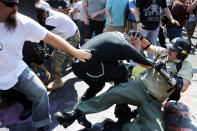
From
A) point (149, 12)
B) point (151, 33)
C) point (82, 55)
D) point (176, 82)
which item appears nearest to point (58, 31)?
point (82, 55)

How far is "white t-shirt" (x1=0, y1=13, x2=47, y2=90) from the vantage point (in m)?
2.25

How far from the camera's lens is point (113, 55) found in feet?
9.40

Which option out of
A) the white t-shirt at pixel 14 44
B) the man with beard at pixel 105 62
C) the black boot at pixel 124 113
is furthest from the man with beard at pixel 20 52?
the black boot at pixel 124 113

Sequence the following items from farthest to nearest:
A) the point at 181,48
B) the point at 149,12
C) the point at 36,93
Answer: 1. the point at 149,12
2. the point at 181,48
3. the point at 36,93

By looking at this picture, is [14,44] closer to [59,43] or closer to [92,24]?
[59,43]

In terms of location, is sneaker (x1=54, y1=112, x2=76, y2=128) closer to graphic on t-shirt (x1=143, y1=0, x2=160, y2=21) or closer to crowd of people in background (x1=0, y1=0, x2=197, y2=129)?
crowd of people in background (x1=0, y1=0, x2=197, y2=129)

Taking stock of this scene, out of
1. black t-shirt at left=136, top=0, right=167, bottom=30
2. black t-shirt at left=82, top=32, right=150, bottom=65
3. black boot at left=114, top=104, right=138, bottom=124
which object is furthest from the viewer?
black t-shirt at left=136, top=0, right=167, bottom=30

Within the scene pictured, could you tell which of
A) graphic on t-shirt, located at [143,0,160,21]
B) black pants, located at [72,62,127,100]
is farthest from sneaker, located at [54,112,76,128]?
graphic on t-shirt, located at [143,0,160,21]

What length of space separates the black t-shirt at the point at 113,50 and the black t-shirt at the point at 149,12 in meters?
1.76

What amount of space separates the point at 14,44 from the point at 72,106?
1.59m

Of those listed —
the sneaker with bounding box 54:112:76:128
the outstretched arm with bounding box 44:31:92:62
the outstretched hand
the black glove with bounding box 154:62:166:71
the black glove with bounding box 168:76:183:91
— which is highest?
the outstretched arm with bounding box 44:31:92:62

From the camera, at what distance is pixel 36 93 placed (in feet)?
8.37

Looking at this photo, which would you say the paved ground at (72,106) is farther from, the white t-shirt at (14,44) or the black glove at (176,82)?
the white t-shirt at (14,44)

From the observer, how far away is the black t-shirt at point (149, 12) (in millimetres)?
4391
